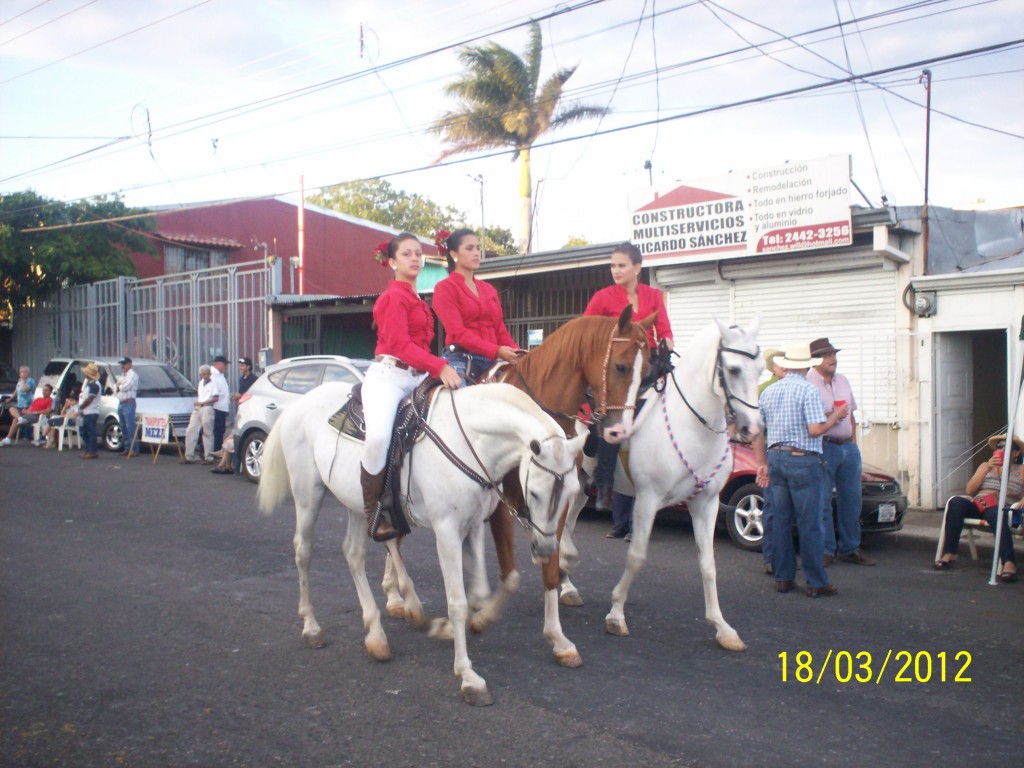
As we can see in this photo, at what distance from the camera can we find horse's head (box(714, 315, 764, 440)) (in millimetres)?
5887

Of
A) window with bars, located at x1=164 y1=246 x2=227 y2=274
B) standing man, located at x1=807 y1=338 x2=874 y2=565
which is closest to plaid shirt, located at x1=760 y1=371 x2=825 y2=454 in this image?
standing man, located at x1=807 y1=338 x2=874 y2=565

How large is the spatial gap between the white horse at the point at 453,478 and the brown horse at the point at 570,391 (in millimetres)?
187

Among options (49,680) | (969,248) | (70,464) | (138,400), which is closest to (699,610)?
(49,680)

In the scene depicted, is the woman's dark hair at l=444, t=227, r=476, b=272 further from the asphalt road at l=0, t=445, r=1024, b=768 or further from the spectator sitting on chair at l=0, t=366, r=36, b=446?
the spectator sitting on chair at l=0, t=366, r=36, b=446

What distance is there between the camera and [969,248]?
12344 millimetres

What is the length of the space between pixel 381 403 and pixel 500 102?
24619mm

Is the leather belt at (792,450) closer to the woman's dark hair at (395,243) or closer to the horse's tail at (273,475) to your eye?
the woman's dark hair at (395,243)

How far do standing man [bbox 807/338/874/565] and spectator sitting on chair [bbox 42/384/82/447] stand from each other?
53.2ft

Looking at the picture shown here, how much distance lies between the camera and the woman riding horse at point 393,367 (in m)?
5.17

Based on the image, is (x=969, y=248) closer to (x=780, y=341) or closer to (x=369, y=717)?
(x=780, y=341)

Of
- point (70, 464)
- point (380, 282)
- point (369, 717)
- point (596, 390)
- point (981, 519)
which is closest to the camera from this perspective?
point (369, 717)

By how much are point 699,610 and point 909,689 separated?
1863 millimetres

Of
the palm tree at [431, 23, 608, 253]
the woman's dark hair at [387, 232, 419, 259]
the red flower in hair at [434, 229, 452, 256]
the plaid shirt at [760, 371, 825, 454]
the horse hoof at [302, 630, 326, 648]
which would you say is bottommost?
the horse hoof at [302, 630, 326, 648]
